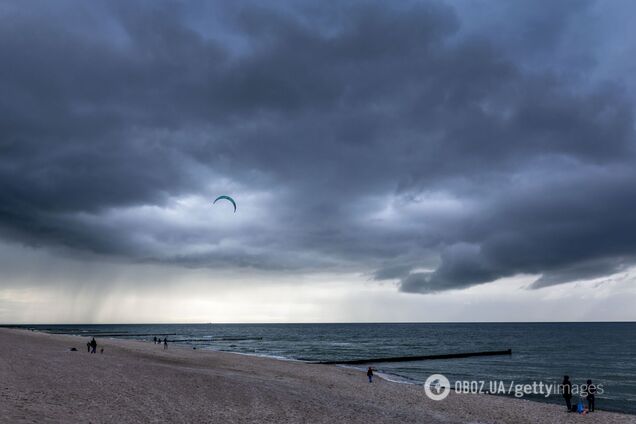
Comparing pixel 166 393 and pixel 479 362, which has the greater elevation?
pixel 166 393

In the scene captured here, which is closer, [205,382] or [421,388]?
[205,382]

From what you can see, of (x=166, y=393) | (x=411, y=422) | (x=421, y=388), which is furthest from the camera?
(x=421, y=388)

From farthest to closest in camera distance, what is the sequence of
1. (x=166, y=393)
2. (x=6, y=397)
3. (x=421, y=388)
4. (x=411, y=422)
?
(x=421, y=388), (x=166, y=393), (x=411, y=422), (x=6, y=397)

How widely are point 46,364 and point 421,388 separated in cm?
2965


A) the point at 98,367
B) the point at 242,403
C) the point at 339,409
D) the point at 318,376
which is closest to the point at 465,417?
the point at 339,409

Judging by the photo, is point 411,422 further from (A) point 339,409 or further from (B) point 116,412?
(B) point 116,412

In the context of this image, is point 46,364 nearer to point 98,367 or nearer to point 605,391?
point 98,367

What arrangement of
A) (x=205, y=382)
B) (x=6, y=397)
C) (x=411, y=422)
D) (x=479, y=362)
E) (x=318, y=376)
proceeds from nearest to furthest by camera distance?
(x=6, y=397) < (x=411, y=422) < (x=205, y=382) < (x=318, y=376) < (x=479, y=362)

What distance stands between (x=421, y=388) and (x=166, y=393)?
24054mm

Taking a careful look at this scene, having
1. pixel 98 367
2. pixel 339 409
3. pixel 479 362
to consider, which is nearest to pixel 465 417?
pixel 339 409

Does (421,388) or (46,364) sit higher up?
(46,364)

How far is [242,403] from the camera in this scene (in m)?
24.1

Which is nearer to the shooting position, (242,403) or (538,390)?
(242,403)

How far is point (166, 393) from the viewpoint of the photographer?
2497cm
